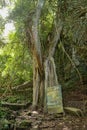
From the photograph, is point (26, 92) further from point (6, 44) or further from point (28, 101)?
point (6, 44)

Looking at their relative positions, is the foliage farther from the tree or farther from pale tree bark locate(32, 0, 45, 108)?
pale tree bark locate(32, 0, 45, 108)

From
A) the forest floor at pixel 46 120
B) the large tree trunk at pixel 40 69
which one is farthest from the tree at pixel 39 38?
the forest floor at pixel 46 120

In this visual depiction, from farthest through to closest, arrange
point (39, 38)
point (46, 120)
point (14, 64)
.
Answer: point (14, 64) < point (39, 38) < point (46, 120)

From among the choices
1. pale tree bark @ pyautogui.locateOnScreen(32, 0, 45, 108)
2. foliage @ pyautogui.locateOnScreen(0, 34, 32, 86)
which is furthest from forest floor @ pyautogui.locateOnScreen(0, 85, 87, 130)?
foliage @ pyautogui.locateOnScreen(0, 34, 32, 86)

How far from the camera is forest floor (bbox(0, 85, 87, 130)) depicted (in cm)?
579

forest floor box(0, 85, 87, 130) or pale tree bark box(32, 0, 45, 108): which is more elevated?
pale tree bark box(32, 0, 45, 108)

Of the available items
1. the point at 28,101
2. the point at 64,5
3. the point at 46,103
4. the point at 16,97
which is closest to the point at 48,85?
the point at 46,103

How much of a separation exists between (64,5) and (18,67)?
3.96 meters

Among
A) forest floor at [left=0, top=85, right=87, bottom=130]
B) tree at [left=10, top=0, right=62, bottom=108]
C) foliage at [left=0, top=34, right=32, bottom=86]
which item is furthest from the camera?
foliage at [left=0, top=34, right=32, bottom=86]

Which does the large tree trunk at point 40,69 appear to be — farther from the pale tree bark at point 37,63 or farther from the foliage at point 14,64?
the foliage at point 14,64

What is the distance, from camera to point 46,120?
21.1 feet

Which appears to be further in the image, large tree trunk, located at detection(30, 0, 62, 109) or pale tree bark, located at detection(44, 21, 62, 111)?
pale tree bark, located at detection(44, 21, 62, 111)

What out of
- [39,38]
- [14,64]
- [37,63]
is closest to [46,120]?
[37,63]

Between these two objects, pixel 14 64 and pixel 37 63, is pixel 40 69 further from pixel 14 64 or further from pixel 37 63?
pixel 14 64
